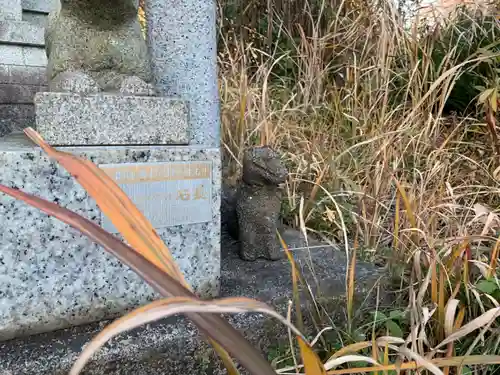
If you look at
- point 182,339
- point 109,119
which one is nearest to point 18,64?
point 109,119

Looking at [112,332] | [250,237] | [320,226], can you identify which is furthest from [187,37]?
[112,332]

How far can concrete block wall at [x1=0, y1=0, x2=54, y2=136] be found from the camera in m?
2.92

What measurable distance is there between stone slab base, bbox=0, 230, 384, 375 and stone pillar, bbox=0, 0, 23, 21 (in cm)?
266

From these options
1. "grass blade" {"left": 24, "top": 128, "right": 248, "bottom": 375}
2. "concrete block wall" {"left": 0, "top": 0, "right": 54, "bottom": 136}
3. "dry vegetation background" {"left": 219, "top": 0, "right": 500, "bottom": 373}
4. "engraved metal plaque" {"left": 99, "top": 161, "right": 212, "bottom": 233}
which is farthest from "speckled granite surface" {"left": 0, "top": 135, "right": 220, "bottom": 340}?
"concrete block wall" {"left": 0, "top": 0, "right": 54, "bottom": 136}

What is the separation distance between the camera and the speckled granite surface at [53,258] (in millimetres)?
1047

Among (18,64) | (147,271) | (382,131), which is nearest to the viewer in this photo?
(147,271)

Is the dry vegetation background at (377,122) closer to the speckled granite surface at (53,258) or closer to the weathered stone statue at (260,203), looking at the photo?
the weathered stone statue at (260,203)

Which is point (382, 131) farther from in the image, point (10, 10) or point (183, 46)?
point (10, 10)

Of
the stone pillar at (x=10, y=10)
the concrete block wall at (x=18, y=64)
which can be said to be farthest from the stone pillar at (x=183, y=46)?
the stone pillar at (x=10, y=10)

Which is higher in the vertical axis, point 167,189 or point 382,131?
point 382,131

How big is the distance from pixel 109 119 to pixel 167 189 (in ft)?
0.79

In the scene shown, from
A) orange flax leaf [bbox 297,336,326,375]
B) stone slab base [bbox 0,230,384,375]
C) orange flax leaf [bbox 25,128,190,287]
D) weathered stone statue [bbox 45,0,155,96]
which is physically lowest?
stone slab base [bbox 0,230,384,375]

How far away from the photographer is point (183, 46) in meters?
1.70

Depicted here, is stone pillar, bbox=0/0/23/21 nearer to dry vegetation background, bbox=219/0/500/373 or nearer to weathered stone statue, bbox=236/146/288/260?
dry vegetation background, bbox=219/0/500/373
